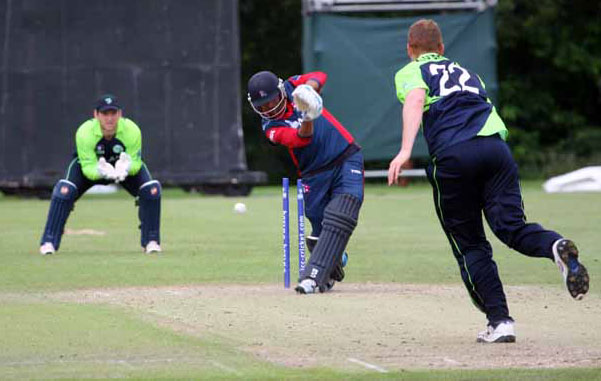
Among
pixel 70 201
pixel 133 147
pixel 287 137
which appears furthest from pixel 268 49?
pixel 287 137

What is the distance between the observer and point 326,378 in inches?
264

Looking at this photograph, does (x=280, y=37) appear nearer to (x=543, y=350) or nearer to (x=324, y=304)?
(x=324, y=304)

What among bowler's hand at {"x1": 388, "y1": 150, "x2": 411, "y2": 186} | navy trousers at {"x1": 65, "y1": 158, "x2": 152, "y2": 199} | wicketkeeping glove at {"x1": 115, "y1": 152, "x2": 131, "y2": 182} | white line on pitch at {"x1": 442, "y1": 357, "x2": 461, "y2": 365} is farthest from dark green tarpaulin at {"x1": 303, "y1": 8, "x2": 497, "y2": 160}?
white line on pitch at {"x1": 442, "y1": 357, "x2": 461, "y2": 365}

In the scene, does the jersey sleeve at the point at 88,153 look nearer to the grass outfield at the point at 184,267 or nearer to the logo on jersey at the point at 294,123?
the grass outfield at the point at 184,267

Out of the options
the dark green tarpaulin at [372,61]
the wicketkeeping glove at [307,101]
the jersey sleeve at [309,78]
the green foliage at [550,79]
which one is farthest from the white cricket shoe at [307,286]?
the green foliage at [550,79]

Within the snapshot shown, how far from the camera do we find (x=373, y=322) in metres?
8.88

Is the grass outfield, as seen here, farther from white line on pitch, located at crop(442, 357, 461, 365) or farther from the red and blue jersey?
the red and blue jersey

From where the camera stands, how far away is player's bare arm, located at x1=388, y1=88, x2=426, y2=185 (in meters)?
7.84

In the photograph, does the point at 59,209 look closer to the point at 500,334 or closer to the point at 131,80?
the point at 500,334

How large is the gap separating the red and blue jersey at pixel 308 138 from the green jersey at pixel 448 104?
2284 millimetres

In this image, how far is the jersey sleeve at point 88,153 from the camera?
1434 centimetres

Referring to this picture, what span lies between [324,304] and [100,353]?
A: 8.37 feet

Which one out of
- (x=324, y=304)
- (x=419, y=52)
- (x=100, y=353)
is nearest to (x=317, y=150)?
(x=324, y=304)

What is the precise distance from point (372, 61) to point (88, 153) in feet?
49.1
